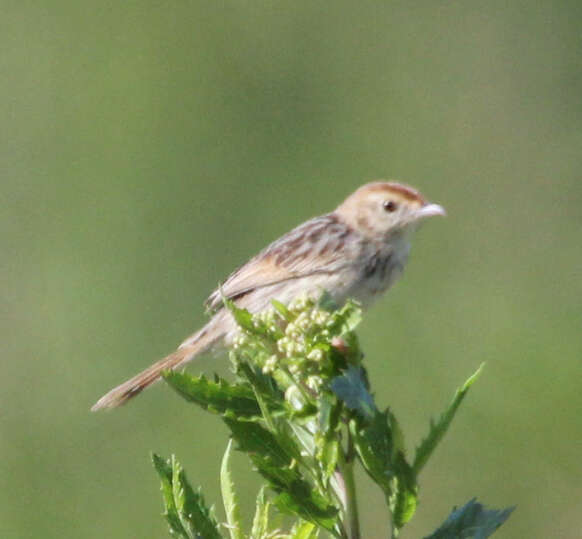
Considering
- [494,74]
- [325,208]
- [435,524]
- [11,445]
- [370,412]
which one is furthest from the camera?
[494,74]

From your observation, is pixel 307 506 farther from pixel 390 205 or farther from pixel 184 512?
pixel 390 205

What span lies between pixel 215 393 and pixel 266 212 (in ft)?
23.6

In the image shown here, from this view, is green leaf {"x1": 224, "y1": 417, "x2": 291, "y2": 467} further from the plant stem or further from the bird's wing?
the bird's wing

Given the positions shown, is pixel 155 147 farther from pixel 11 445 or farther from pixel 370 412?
pixel 370 412

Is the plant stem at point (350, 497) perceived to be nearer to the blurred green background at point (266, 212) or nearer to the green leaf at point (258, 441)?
the green leaf at point (258, 441)

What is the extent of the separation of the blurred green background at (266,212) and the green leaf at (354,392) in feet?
13.7

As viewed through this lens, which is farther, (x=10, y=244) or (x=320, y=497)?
(x=10, y=244)

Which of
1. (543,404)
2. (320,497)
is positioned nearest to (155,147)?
(543,404)

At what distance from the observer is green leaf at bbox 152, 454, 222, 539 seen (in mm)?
2291

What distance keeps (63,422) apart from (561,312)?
2943 mm

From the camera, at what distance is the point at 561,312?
9047 mm

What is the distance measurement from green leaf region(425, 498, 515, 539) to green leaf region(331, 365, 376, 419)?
0.19 meters

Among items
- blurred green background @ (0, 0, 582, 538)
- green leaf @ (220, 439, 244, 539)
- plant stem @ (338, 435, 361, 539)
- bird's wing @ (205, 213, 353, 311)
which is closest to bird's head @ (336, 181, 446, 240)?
bird's wing @ (205, 213, 353, 311)

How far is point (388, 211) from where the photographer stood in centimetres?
650
